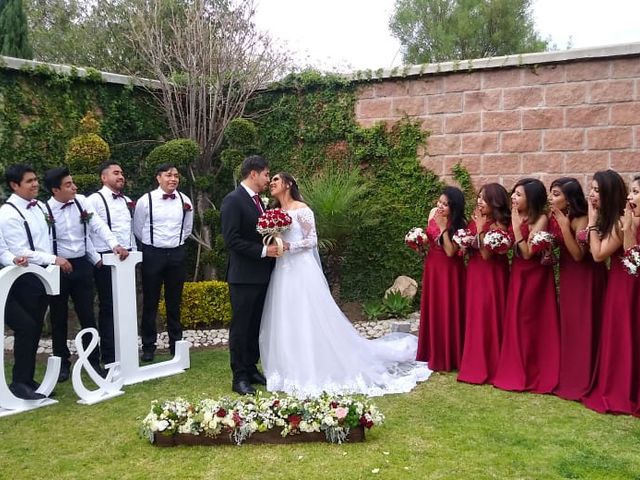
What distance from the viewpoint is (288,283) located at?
224 inches

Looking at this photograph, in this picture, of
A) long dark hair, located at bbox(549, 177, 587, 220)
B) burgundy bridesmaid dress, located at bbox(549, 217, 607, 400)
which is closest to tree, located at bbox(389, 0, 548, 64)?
long dark hair, located at bbox(549, 177, 587, 220)

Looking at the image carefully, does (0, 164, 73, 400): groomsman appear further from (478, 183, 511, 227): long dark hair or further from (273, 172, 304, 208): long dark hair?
(478, 183, 511, 227): long dark hair

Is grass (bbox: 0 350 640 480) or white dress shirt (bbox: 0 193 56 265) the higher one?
white dress shirt (bbox: 0 193 56 265)

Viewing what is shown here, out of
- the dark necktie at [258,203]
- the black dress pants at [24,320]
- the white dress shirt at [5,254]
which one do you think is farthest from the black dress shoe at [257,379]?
the white dress shirt at [5,254]

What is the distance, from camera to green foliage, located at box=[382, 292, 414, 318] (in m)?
8.65

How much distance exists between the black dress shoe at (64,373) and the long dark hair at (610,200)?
5226 mm

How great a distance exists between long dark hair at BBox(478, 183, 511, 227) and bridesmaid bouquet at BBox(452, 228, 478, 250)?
28 cm

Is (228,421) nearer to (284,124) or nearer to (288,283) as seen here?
(288,283)

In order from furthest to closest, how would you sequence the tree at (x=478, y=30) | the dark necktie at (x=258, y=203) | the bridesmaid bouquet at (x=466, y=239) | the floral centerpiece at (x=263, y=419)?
the tree at (x=478, y=30) < the bridesmaid bouquet at (x=466, y=239) < the dark necktie at (x=258, y=203) < the floral centerpiece at (x=263, y=419)

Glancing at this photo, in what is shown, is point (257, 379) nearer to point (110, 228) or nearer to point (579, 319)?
point (110, 228)

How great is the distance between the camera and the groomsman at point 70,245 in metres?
6.27

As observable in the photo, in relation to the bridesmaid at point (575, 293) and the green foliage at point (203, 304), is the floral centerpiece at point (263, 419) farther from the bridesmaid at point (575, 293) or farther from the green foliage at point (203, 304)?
the green foliage at point (203, 304)

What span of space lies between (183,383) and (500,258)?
3.32 meters

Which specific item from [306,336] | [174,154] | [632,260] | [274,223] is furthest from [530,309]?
[174,154]
